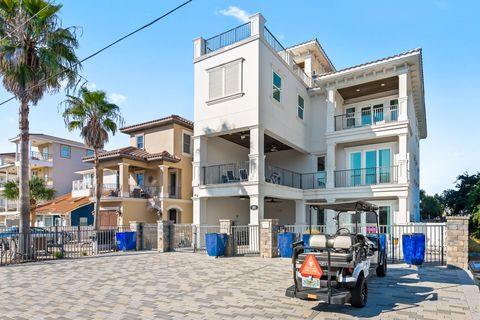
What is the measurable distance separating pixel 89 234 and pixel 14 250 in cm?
424

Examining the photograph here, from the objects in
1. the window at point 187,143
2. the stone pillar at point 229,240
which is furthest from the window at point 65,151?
the stone pillar at point 229,240

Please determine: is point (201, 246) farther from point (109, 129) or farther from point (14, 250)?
point (109, 129)

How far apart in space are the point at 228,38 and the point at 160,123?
10.9 metres

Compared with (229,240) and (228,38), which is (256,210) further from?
(228,38)

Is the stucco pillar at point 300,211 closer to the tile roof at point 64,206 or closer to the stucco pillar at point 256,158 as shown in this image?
the stucco pillar at point 256,158

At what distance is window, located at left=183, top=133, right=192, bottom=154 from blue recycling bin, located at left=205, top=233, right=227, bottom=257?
13725mm

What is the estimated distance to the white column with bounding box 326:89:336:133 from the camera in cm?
2033

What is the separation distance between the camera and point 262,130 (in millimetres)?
17031

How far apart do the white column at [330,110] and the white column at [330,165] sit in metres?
1.05

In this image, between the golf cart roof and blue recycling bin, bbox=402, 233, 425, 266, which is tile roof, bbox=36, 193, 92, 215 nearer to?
the golf cart roof

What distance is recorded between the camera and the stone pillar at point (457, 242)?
11.0 metres

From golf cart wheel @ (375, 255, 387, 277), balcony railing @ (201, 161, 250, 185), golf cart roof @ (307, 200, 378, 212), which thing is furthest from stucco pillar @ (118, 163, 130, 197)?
golf cart wheel @ (375, 255, 387, 277)

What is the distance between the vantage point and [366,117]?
2086 cm

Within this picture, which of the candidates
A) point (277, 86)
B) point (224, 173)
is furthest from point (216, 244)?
point (277, 86)
